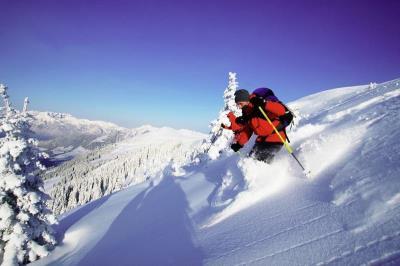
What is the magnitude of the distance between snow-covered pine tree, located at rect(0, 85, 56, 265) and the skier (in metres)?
14.9

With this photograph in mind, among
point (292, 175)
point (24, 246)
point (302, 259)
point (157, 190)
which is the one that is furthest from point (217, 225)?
point (24, 246)

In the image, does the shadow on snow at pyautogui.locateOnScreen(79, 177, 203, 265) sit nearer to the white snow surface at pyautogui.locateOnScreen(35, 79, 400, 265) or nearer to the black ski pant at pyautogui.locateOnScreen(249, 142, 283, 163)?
the white snow surface at pyautogui.locateOnScreen(35, 79, 400, 265)

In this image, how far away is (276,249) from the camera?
5043 millimetres

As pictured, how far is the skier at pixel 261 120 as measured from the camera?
708cm

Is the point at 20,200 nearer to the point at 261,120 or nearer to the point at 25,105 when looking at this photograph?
the point at 25,105

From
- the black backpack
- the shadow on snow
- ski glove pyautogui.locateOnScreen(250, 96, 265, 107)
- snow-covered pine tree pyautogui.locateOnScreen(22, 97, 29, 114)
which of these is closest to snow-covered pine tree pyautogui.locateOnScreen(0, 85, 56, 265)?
snow-covered pine tree pyautogui.locateOnScreen(22, 97, 29, 114)

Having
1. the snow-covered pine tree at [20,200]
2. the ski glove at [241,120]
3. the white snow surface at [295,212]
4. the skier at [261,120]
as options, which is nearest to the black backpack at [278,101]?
the skier at [261,120]

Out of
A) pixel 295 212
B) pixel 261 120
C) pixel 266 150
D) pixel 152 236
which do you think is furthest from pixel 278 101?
pixel 152 236

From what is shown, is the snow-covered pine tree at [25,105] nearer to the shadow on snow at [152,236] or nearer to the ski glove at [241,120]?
the shadow on snow at [152,236]

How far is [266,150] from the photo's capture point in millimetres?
8172

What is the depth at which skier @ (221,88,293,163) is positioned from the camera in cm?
708

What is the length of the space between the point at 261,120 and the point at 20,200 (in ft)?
54.9

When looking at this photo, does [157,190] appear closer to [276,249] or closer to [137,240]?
[137,240]

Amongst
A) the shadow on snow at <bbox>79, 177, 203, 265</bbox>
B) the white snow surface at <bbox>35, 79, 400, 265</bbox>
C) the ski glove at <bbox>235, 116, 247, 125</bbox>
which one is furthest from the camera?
the ski glove at <bbox>235, 116, 247, 125</bbox>
